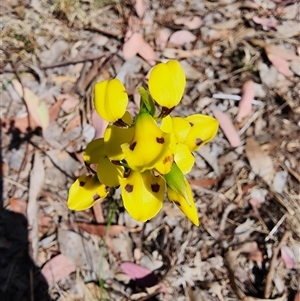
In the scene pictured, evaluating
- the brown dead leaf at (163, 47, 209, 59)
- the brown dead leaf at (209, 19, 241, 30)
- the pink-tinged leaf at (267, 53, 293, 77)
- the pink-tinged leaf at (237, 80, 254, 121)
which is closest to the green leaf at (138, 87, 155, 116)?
the pink-tinged leaf at (237, 80, 254, 121)

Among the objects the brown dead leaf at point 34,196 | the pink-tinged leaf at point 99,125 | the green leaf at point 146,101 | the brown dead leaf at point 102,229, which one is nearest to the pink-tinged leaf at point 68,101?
the pink-tinged leaf at point 99,125

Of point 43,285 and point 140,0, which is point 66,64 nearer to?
point 140,0

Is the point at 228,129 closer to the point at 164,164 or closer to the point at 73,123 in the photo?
the point at 73,123

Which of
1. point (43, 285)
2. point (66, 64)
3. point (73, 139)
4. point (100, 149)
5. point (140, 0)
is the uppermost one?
point (100, 149)

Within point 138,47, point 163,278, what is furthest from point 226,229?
point 138,47

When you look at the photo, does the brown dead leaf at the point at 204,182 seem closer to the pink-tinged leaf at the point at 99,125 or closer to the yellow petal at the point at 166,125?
the pink-tinged leaf at the point at 99,125

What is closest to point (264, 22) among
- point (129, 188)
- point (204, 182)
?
Result: point (204, 182)

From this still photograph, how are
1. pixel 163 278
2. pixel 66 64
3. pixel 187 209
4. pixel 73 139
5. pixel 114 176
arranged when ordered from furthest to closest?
pixel 66 64
pixel 73 139
pixel 163 278
pixel 114 176
pixel 187 209
